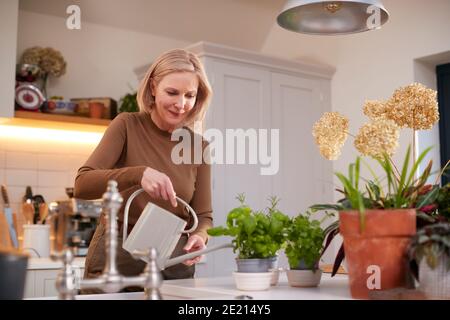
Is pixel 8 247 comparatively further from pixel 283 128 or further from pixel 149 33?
pixel 149 33

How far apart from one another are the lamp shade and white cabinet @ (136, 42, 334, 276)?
5.10 feet

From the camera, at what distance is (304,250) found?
132 cm

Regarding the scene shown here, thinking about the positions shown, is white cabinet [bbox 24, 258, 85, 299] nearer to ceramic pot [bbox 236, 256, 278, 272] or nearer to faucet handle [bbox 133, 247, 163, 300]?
ceramic pot [bbox 236, 256, 278, 272]

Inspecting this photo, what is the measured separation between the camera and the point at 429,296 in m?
1.05

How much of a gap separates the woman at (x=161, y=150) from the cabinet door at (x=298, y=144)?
195 cm

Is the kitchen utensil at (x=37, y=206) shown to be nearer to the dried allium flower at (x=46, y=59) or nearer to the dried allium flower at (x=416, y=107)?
the dried allium flower at (x=46, y=59)

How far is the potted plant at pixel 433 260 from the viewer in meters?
1.04

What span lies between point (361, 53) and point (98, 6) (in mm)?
1755

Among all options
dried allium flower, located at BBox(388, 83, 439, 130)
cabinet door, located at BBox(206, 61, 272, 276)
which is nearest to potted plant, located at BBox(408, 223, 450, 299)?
dried allium flower, located at BBox(388, 83, 439, 130)

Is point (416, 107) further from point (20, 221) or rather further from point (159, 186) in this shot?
point (20, 221)

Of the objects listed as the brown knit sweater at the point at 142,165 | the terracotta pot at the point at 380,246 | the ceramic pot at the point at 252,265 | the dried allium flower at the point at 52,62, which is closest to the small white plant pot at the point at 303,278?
the ceramic pot at the point at 252,265

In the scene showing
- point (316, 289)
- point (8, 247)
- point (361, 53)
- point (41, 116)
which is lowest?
point (316, 289)

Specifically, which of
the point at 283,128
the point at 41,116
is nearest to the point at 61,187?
the point at 41,116
